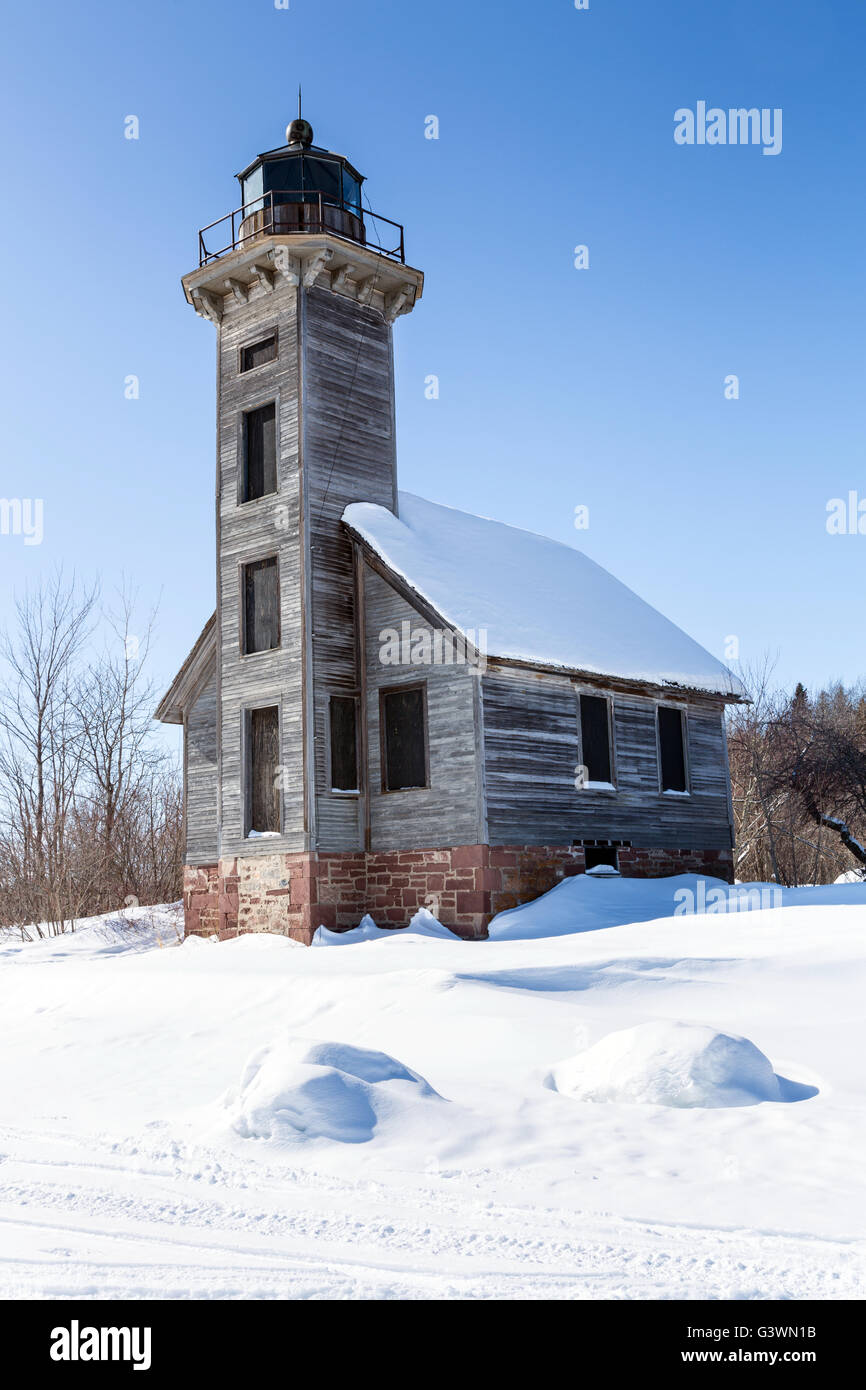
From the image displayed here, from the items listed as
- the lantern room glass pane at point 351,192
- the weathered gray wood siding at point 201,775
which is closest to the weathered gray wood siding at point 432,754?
the weathered gray wood siding at point 201,775

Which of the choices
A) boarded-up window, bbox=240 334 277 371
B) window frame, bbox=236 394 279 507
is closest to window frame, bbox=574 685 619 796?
window frame, bbox=236 394 279 507

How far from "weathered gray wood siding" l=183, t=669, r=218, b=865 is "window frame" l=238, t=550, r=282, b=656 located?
2.12 meters

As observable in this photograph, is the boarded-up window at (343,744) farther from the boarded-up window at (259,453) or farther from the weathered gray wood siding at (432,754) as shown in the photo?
the boarded-up window at (259,453)

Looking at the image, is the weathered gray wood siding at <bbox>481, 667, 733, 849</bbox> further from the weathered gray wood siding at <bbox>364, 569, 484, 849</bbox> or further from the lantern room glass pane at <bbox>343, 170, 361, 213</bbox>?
the lantern room glass pane at <bbox>343, 170, 361, 213</bbox>

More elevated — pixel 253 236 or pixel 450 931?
pixel 253 236

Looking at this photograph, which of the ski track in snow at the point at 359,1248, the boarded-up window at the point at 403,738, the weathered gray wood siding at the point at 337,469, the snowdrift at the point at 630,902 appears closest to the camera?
the ski track in snow at the point at 359,1248

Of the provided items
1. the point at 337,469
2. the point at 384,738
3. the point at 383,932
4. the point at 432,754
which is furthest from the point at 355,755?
the point at 337,469

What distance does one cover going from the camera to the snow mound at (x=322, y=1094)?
6766 mm

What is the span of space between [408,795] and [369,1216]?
1348 cm

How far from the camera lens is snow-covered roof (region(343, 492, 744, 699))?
61.7 feet

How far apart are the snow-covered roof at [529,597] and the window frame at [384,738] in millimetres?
1557
